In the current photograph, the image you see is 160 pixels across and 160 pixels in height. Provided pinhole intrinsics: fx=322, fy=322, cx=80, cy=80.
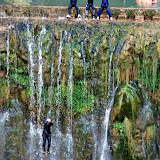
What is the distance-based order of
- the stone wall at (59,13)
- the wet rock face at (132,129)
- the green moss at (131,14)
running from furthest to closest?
the green moss at (131,14) < the stone wall at (59,13) < the wet rock face at (132,129)

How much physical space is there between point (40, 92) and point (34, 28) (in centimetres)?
240

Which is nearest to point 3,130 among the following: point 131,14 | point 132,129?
point 132,129

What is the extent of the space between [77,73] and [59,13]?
331cm

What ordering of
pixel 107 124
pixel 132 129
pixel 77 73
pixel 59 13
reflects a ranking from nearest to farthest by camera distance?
pixel 132 129 < pixel 107 124 < pixel 77 73 < pixel 59 13

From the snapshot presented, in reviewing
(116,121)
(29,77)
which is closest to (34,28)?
(29,77)

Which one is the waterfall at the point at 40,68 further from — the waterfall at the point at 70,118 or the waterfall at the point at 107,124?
the waterfall at the point at 107,124

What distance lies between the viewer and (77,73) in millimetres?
11695

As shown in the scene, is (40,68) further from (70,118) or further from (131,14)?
(131,14)

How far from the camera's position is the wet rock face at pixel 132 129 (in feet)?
36.8

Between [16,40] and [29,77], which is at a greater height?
[16,40]

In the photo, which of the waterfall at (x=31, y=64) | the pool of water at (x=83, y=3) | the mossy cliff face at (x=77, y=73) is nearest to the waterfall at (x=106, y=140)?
the mossy cliff face at (x=77, y=73)

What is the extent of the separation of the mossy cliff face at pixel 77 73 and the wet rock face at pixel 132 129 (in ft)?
1.00

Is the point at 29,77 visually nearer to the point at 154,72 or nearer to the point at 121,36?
the point at 121,36

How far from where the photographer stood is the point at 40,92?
11859 millimetres
